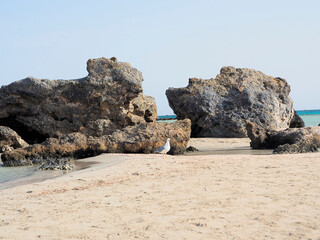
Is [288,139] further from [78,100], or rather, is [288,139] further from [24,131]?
[24,131]

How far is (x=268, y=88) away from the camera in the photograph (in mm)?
21922

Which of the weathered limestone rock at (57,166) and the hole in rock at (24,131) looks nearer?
the weathered limestone rock at (57,166)

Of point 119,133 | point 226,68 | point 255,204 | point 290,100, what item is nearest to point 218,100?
point 226,68

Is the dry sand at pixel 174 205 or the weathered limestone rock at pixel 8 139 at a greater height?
the weathered limestone rock at pixel 8 139

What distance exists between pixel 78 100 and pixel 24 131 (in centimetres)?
286

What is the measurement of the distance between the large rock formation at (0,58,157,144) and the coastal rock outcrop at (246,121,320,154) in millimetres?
4553

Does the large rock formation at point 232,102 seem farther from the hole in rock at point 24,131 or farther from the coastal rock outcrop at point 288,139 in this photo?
the hole in rock at point 24,131

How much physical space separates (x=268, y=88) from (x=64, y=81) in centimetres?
1105

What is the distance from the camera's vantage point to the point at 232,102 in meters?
20.9

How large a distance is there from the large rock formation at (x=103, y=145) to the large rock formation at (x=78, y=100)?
2550mm

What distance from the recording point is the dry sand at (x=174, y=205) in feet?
13.9

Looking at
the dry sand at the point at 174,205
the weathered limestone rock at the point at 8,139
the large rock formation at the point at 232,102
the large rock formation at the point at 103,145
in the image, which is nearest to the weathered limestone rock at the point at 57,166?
the large rock formation at the point at 103,145

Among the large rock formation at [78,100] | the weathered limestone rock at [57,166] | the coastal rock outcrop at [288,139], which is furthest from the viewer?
the large rock formation at [78,100]

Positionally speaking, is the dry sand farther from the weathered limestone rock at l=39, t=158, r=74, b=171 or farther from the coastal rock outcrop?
the coastal rock outcrop
